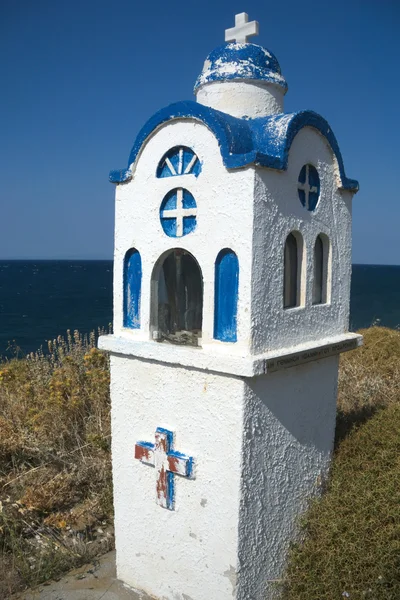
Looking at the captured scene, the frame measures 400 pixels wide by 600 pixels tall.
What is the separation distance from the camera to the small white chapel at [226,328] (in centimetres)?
341

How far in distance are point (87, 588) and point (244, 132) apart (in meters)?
3.29

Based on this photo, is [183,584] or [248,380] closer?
[248,380]

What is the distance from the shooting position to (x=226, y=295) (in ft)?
11.4

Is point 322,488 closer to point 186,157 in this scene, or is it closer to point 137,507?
point 137,507

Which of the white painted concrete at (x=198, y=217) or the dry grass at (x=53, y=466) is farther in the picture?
the dry grass at (x=53, y=466)

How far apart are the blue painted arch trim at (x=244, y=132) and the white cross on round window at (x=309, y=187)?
10.6 inches

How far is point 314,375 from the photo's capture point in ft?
13.2

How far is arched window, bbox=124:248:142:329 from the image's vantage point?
3.97 meters

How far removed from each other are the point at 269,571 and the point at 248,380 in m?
1.37

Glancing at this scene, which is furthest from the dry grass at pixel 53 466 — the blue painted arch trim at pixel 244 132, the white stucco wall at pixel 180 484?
the blue painted arch trim at pixel 244 132

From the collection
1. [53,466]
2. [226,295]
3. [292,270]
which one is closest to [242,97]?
[292,270]

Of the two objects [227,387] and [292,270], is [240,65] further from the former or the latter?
[227,387]

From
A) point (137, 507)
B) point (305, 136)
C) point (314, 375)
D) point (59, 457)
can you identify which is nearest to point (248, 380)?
point (314, 375)

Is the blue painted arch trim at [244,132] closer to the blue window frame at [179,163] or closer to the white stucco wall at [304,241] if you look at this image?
the white stucco wall at [304,241]
